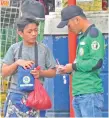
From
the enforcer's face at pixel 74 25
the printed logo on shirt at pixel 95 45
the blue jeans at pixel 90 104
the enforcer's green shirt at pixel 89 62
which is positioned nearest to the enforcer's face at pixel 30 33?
the enforcer's face at pixel 74 25

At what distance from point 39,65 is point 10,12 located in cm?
202

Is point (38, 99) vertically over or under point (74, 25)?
under

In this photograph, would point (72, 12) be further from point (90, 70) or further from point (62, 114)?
point (62, 114)

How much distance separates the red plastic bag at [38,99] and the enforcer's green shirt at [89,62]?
0.96ft

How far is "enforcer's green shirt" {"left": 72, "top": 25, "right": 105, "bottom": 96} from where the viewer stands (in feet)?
12.9

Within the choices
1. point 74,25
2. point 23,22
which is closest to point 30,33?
point 23,22

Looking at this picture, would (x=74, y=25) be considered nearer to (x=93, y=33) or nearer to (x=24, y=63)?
(x=93, y=33)

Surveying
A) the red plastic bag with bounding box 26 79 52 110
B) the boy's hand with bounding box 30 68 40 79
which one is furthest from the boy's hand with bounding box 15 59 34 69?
the red plastic bag with bounding box 26 79 52 110

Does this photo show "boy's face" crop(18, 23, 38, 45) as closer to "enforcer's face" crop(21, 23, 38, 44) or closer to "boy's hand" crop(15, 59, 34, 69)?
"enforcer's face" crop(21, 23, 38, 44)

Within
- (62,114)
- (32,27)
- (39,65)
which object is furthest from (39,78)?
(62,114)

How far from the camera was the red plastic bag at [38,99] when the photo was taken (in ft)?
12.9

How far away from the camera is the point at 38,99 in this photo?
12.9 feet

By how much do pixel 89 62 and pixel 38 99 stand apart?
569mm

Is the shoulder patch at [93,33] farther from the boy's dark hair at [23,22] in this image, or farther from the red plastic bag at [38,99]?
the red plastic bag at [38,99]
